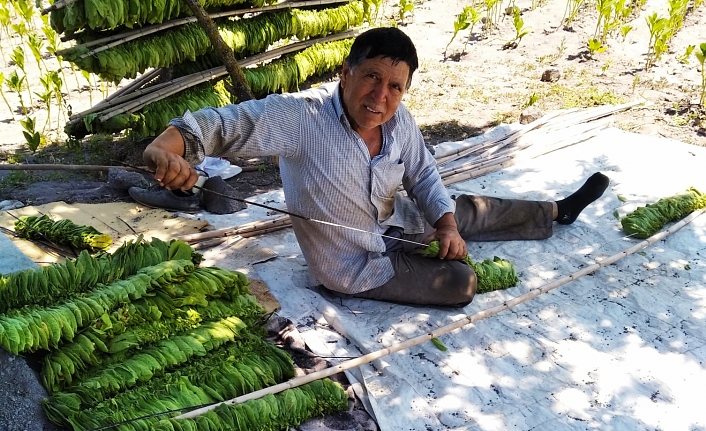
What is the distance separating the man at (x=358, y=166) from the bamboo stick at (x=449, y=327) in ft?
Result: 0.64

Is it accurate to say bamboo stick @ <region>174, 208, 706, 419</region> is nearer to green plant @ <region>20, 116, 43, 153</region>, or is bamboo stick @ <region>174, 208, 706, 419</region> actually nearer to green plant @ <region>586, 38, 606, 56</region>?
green plant @ <region>20, 116, 43, 153</region>

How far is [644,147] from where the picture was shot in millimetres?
5180

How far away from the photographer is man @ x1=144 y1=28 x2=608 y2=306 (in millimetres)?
2619

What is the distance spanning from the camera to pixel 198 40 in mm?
5016

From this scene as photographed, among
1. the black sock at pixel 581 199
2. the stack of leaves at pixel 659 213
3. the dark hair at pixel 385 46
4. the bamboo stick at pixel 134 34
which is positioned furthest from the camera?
the bamboo stick at pixel 134 34

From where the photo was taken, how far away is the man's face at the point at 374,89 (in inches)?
108

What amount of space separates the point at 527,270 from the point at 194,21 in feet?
10.4

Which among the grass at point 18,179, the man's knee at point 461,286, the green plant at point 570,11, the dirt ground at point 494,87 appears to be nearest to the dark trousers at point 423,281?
the man's knee at point 461,286

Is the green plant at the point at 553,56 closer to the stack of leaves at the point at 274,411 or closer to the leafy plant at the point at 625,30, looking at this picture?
the leafy plant at the point at 625,30

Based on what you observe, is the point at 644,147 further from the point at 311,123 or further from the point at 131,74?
the point at 131,74

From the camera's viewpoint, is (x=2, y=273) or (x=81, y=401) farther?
(x=2, y=273)

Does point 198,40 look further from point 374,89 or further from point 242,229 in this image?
point 374,89

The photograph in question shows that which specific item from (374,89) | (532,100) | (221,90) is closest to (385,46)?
(374,89)

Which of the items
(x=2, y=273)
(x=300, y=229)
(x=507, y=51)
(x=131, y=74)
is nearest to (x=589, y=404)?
(x=300, y=229)
